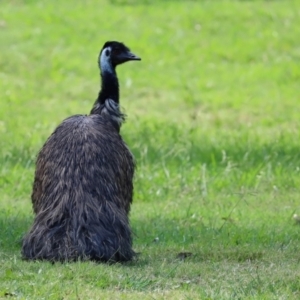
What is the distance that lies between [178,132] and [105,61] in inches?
181

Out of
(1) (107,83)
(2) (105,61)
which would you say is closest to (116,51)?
(2) (105,61)

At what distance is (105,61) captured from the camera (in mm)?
8711

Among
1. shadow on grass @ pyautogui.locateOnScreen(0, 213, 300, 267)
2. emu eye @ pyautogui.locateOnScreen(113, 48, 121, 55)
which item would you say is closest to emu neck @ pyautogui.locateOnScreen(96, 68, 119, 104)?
emu eye @ pyautogui.locateOnScreen(113, 48, 121, 55)

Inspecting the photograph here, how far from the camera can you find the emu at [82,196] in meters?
7.40

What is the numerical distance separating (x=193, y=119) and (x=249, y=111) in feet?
2.98

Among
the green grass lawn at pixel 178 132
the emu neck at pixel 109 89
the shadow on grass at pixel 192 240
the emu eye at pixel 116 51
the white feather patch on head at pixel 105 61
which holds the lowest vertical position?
the shadow on grass at pixel 192 240

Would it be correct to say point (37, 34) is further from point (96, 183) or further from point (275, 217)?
point (96, 183)

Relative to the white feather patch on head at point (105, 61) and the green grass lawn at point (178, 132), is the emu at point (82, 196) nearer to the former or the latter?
the green grass lawn at point (178, 132)

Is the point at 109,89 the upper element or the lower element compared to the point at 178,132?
upper

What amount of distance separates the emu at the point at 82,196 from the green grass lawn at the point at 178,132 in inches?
7.2

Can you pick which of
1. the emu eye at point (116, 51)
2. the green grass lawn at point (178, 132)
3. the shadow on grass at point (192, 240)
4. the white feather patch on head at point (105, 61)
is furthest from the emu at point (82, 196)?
the emu eye at point (116, 51)

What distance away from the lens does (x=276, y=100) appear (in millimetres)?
15250

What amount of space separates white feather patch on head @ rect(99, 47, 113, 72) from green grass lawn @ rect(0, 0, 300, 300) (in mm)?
1444

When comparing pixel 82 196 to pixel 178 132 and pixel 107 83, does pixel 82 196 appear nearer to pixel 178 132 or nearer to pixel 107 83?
pixel 107 83
